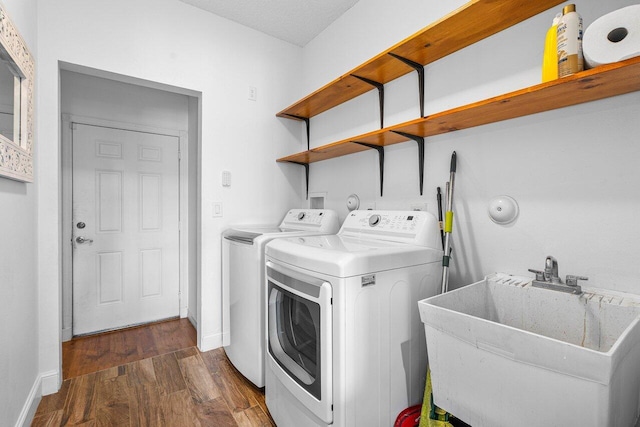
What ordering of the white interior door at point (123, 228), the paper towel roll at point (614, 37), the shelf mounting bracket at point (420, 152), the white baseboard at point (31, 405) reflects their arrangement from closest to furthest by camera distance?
the paper towel roll at point (614, 37) → the white baseboard at point (31, 405) → the shelf mounting bracket at point (420, 152) → the white interior door at point (123, 228)

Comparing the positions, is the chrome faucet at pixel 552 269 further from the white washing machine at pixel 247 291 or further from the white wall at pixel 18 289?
the white wall at pixel 18 289

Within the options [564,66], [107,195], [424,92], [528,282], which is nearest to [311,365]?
[528,282]

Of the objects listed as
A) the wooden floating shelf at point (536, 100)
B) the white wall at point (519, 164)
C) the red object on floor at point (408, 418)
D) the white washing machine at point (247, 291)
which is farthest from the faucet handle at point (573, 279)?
the white washing machine at point (247, 291)

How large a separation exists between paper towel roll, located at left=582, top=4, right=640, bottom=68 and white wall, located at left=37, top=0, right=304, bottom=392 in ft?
7.22

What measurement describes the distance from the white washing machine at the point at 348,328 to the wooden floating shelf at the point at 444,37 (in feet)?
2.90

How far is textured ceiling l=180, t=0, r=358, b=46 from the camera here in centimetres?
228

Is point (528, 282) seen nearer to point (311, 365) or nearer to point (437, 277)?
point (437, 277)

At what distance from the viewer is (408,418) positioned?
1.29 m

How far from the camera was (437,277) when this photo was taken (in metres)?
1.49

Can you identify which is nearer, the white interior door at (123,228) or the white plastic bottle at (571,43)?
the white plastic bottle at (571,43)

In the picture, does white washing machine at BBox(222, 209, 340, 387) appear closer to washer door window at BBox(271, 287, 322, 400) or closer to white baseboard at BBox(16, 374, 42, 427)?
washer door window at BBox(271, 287, 322, 400)

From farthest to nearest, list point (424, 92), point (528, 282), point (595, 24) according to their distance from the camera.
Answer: point (424, 92)
point (528, 282)
point (595, 24)

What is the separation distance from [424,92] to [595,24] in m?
0.90

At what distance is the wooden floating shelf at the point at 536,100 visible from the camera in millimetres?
931
